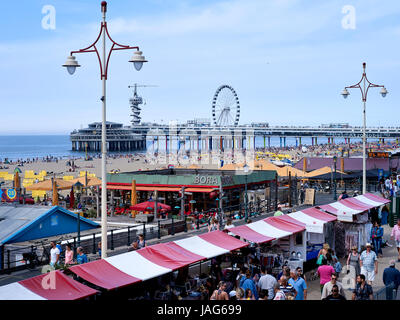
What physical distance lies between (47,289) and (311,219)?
375 inches

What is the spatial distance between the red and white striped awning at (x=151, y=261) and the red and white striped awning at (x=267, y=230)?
0.59m

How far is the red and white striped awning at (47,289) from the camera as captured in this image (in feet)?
26.7

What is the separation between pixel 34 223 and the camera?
52.0ft

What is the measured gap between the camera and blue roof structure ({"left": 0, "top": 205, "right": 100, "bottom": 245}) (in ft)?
51.0

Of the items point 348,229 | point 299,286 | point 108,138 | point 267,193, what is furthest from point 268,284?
point 108,138

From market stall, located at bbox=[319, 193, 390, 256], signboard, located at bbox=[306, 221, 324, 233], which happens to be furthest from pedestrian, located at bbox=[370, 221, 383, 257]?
signboard, located at bbox=[306, 221, 324, 233]

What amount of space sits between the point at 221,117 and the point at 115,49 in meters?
110

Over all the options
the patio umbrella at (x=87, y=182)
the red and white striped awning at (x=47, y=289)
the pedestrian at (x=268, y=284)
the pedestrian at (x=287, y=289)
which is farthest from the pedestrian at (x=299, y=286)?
the patio umbrella at (x=87, y=182)

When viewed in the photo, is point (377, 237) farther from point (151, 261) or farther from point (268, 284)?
point (151, 261)

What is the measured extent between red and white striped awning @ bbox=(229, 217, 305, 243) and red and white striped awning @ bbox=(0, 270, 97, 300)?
564cm

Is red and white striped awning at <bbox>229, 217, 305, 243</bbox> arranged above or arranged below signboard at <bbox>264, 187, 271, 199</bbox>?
above

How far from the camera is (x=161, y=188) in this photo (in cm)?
2888

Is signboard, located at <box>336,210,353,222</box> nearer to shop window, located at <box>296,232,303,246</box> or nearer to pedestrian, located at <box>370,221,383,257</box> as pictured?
pedestrian, located at <box>370,221,383,257</box>

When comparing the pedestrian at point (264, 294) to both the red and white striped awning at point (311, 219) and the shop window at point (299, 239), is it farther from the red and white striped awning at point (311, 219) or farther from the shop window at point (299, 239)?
the red and white striped awning at point (311, 219)
